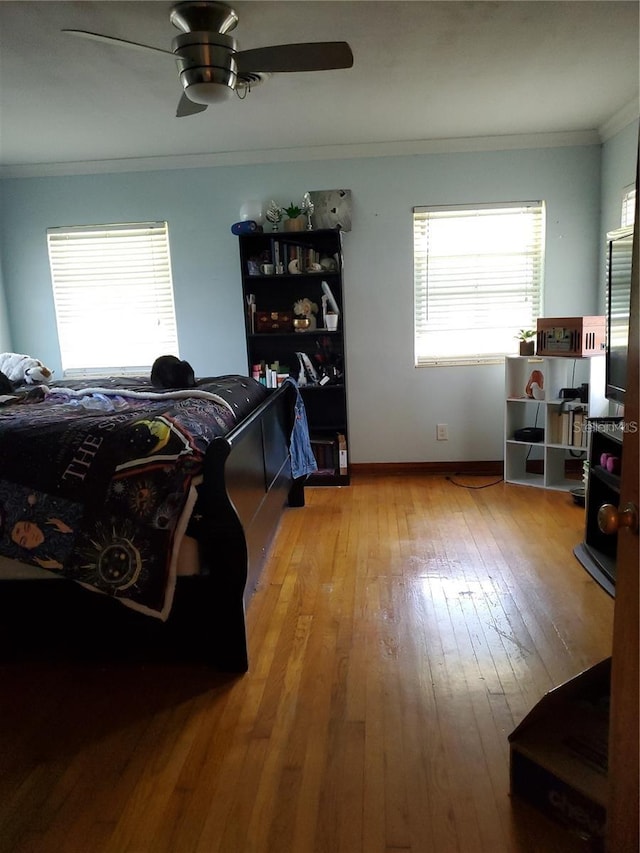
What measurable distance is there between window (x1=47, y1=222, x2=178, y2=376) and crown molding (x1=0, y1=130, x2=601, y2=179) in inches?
16.2

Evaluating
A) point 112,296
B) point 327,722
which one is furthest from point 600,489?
point 112,296

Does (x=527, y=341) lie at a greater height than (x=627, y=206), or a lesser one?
lesser

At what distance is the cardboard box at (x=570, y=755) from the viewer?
1265mm

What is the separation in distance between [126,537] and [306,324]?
252 centimetres

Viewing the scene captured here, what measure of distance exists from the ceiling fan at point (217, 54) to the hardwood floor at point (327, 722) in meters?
2.13

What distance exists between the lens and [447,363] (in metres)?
4.20

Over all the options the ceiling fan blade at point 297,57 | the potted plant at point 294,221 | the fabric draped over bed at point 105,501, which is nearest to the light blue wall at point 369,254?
the potted plant at point 294,221

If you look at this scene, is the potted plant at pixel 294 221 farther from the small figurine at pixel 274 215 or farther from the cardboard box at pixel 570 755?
the cardboard box at pixel 570 755

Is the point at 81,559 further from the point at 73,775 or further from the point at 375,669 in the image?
the point at 375,669

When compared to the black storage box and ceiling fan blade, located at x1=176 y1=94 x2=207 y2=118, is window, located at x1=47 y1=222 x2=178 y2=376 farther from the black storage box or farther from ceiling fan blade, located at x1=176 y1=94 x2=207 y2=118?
the black storage box

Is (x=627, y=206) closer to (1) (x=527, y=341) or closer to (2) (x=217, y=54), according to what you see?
(1) (x=527, y=341)

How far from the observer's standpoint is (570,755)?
1.34m

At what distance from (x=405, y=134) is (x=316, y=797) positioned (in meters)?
3.75

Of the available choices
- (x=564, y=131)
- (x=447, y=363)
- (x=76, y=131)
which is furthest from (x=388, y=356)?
(x=76, y=131)
